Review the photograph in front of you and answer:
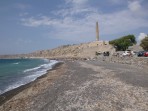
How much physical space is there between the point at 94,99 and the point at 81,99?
0.88m

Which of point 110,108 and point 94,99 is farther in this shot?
point 94,99

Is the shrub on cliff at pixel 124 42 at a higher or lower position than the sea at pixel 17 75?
higher

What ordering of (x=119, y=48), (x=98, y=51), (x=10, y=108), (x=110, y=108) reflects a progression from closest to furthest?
(x=110, y=108) < (x=10, y=108) < (x=119, y=48) < (x=98, y=51)

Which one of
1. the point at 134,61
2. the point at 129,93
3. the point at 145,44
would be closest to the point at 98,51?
the point at 145,44

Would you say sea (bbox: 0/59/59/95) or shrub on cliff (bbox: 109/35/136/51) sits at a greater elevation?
shrub on cliff (bbox: 109/35/136/51)

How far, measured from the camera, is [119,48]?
9825cm

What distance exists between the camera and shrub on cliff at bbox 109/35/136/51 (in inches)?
3728

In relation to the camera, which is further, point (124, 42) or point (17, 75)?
point (124, 42)

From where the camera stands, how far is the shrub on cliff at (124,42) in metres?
94.7

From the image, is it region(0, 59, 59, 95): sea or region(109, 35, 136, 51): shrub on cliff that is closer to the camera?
region(0, 59, 59, 95): sea

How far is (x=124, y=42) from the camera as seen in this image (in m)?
94.4

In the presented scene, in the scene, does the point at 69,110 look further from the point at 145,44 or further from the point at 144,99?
the point at 145,44

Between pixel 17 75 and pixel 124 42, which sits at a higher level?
pixel 124 42

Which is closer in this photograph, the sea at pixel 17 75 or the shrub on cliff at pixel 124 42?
the sea at pixel 17 75
